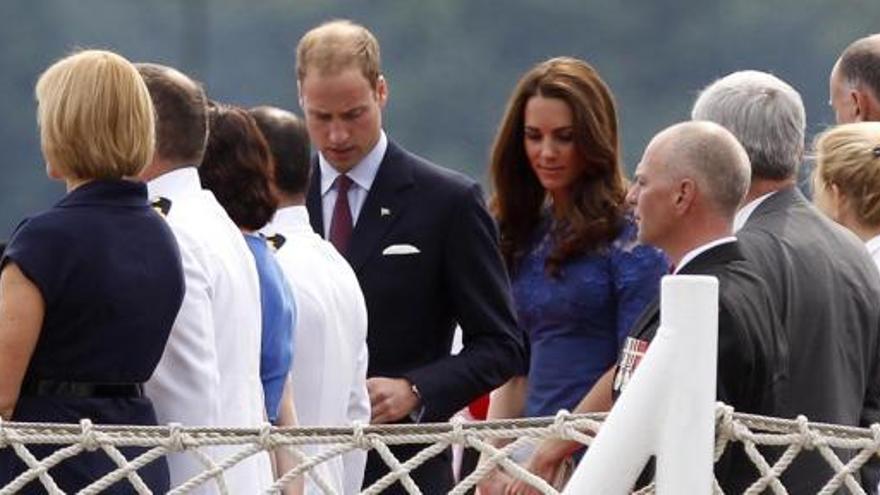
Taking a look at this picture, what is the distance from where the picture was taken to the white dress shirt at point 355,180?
613 cm

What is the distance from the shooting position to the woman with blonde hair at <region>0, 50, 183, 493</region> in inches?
175

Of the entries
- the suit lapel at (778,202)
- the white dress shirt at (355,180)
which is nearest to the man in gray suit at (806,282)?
the suit lapel at (778,202)

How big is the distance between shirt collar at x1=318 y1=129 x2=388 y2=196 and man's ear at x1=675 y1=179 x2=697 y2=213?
4.12 feet

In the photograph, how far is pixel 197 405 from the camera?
190 inches

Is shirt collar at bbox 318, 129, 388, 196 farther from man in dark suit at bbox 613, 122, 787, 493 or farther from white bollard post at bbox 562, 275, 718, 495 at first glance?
white bollard post at bbox 562, 275, 718, 495

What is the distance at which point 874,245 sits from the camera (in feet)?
19.3

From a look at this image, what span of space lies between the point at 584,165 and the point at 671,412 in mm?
3254

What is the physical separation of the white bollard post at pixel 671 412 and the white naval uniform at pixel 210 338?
2006 millimetres

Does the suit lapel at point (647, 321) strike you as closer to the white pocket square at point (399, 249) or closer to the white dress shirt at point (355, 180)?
the white pocket square at point (399, 249)

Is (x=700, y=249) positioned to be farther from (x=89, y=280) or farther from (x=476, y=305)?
(x=89, y=280)

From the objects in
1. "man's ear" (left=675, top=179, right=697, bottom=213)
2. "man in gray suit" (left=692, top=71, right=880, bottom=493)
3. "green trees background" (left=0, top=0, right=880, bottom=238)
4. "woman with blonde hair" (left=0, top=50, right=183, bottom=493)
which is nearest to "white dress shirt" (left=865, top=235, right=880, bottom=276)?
"man in gray suit" (left=692, top=71, right=880, bottom=493)

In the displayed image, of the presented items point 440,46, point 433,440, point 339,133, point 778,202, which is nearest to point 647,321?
point 778,202

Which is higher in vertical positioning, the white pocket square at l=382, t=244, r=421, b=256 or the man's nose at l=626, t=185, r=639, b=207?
the man's nose at l=626, t=185, r=639, b=207

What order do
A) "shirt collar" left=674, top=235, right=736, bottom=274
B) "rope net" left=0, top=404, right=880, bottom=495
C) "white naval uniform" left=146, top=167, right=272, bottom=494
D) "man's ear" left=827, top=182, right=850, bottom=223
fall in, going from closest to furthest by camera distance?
"rope net" left=0, top=404, right=880, bottom=495 → "white naval uniform" left=146, top=167, right=272, bottom=494 → "shirt collar" left=674, top=235, right=736, bottom=274 → "man's ear" left=827, top=182, right=850, bottom=223
